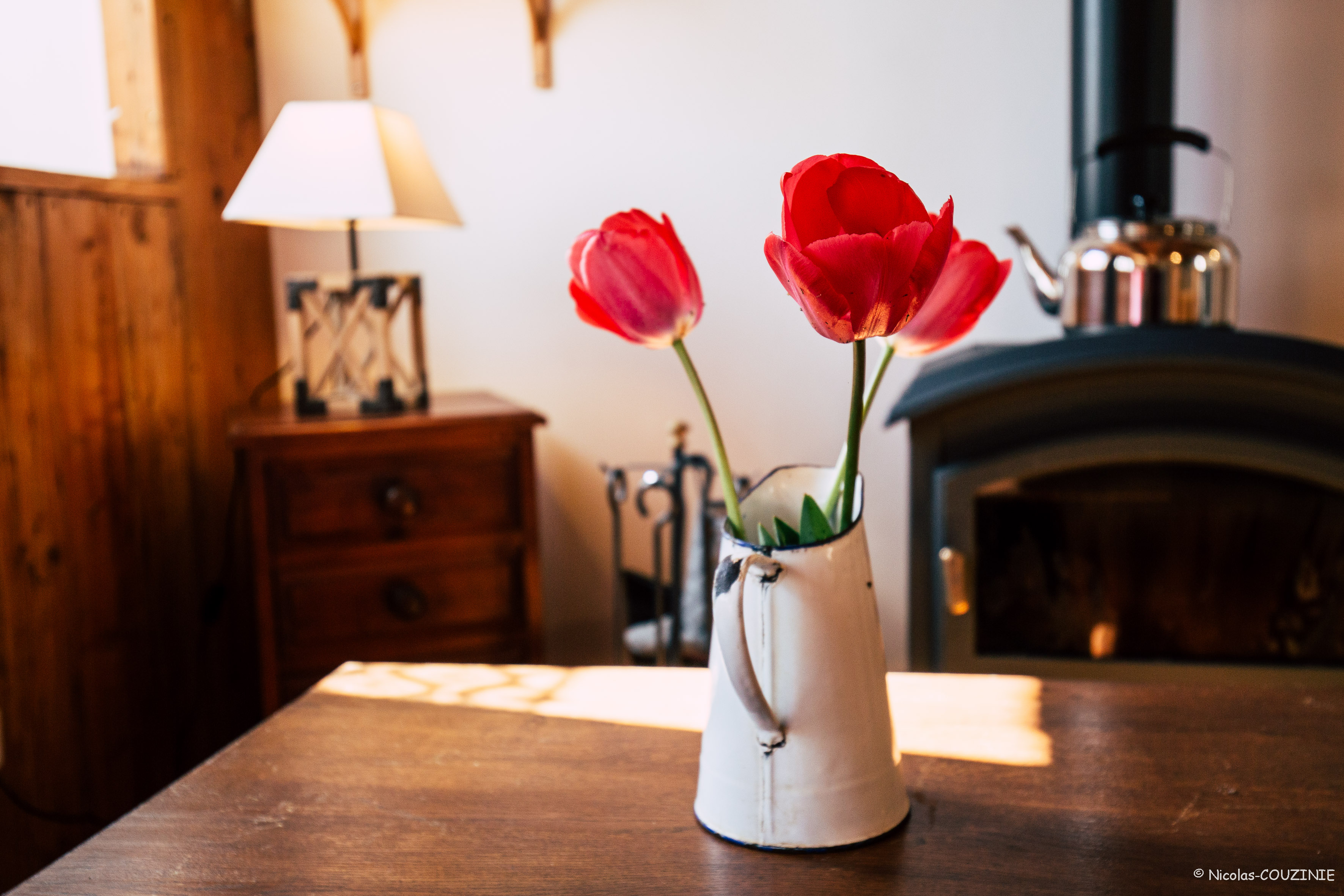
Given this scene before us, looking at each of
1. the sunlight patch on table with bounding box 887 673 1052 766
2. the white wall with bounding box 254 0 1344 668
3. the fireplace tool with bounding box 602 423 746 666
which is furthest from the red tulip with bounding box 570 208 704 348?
the white wall with bounding box 254 0 1344 668

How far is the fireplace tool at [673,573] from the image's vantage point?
4.89 ft

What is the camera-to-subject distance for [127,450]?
1678mm

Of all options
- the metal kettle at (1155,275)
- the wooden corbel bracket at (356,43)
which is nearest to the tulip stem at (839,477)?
the metal kettle at (1155,275)

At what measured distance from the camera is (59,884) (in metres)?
0.56

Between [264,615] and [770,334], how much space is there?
1008mm

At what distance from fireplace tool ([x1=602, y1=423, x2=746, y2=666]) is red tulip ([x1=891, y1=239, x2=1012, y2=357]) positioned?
2.71 ft

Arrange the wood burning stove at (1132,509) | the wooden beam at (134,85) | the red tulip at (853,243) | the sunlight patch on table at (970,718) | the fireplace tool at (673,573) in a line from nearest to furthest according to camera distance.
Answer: the red tulip at (853,243) → the sunlight patch on table at (970,718) → the wood burning stove at (1132,509) → the fireplace tool at (673,573) → the wooden beam at (134,85)

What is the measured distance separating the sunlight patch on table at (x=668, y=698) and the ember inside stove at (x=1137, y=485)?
0.63 metres

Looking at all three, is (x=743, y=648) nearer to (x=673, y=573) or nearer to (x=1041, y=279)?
(x=673, y=573)

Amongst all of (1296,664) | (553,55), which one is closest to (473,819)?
(1296,664)

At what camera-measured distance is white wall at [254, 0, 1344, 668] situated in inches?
72.8

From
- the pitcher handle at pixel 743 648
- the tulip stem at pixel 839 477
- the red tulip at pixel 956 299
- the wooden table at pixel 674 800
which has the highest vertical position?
the red tulip at pixel 956 299

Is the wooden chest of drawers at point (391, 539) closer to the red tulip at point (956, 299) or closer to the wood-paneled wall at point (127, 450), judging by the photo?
the wood-paneled wall at point (127, 450)

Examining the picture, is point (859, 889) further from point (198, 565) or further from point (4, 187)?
point (198, 565)
